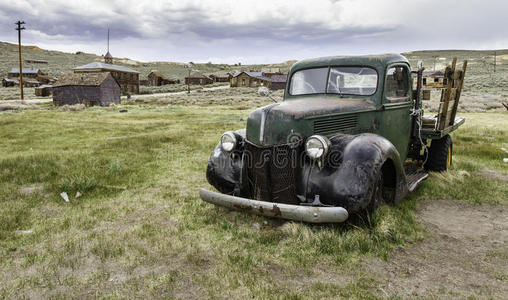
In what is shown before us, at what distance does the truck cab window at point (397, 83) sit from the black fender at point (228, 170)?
2341mm

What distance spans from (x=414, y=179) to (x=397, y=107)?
1.29 m

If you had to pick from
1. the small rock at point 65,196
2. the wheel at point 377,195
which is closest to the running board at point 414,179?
the wheel at point 377,195

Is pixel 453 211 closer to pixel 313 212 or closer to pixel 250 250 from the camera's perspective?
pixel 313 212

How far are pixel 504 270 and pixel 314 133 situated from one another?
2369mm

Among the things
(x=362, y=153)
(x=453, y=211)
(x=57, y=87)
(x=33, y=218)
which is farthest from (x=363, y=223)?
(x=57, y=87)

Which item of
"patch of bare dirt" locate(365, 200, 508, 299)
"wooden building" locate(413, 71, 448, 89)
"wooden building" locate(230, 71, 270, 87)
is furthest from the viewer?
"wooden building" locate(230, 71, 270, 87)

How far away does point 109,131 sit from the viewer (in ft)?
47.5

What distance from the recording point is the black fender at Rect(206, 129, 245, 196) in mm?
4535

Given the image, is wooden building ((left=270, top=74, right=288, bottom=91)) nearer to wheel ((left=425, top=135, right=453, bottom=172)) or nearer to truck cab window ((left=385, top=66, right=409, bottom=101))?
wheel ((left=425, top=135, right=453, bottom=172))

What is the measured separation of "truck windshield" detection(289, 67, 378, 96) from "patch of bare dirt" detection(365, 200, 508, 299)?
2.02 m

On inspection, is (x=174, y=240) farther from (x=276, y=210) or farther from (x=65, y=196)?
(x=65, y=196)

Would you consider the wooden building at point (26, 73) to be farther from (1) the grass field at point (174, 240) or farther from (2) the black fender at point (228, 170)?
(2) the black fender at point (228, 170)

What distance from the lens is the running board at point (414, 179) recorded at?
5129 millimetres

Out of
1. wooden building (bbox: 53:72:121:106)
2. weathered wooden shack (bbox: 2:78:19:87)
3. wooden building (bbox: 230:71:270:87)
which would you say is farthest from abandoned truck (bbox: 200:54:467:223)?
weathered wooden shack (bbox: 2:78:19:87)
